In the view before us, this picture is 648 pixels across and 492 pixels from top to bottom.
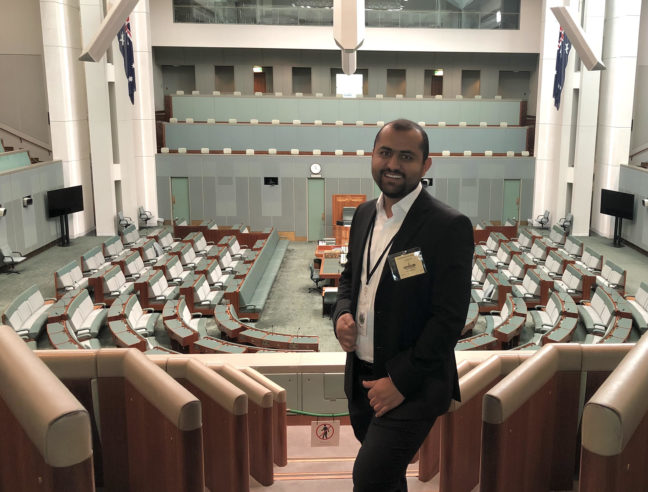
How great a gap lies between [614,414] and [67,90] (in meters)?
17.9

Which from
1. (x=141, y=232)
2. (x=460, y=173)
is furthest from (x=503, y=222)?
(x=141, y=232)

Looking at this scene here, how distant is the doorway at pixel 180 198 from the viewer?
21.0 meters

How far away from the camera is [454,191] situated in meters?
20.9

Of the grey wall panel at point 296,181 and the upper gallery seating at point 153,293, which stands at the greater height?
the grey wall panel at point 296,181

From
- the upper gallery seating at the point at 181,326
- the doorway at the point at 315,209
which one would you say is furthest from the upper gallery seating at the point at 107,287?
the doorway at the point at 315,209

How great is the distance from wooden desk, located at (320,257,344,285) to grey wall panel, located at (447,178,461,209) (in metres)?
6.72

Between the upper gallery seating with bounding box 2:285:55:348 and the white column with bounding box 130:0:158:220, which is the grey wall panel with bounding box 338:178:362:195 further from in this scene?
the upper gallery seating with bounding box 2:285:55:348

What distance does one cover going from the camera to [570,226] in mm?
18906

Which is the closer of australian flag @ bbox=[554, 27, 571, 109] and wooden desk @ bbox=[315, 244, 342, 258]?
wooden desk @ bbox=[315, 244, 342, 258]

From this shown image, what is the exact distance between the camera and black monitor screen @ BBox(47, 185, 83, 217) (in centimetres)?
1653

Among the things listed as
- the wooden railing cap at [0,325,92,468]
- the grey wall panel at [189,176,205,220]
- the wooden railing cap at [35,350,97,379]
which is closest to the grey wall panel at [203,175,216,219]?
the grey wall panel at [189,176,205,220]

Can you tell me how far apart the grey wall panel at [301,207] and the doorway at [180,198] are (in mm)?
3609

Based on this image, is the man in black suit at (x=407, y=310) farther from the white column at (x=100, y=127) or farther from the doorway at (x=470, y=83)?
the doorway at (x=470, y=83)

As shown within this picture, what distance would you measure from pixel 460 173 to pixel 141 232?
33.7 ft
